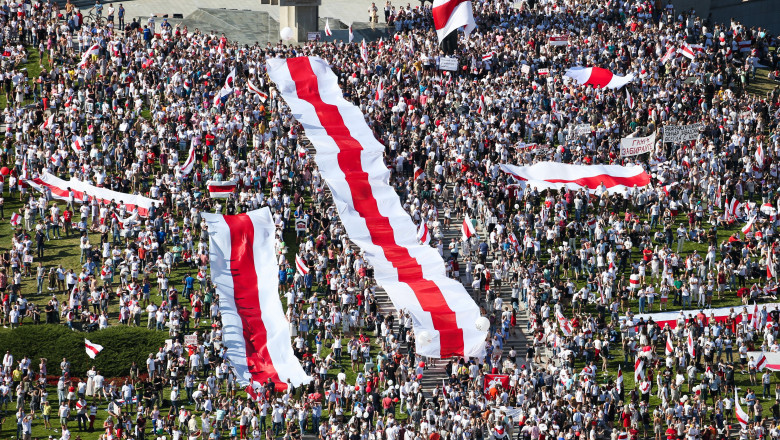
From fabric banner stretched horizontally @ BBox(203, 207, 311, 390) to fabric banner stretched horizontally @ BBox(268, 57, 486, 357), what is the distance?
3543 millimetres

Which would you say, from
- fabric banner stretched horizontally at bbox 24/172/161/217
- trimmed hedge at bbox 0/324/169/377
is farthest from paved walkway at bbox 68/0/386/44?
trimmed hedge at bbox 0/324/169/377

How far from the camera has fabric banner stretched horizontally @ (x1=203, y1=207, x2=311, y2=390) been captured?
51062 millimetres

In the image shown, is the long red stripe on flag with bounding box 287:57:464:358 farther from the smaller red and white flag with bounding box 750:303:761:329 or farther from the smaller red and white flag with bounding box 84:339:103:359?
the smaller red and white flag with bounding box 84:339:103:359

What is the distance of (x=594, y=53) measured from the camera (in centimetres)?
7225

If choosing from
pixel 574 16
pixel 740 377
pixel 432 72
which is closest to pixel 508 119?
pixel 432 72

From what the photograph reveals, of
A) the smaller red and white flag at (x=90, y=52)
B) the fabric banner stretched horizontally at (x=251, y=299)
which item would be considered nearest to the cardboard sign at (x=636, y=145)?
the fabric banner stretched horizontally at (x=251, y=299)

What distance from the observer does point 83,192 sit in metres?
60.2

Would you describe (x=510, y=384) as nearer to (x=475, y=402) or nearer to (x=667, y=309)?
(x=475, y=402)

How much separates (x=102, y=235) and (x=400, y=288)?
441 inches

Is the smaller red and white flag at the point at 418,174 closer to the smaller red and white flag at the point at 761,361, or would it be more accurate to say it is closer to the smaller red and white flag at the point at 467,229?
the smaller red and white flag at the point at 467,229

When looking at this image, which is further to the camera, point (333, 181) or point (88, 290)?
point (333, 181)

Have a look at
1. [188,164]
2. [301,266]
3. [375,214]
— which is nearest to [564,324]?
[301,266]

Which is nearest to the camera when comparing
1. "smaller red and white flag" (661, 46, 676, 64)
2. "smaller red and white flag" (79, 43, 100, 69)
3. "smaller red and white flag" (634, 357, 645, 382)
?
"smaller red and white flag" (634, 357, 645, 382)

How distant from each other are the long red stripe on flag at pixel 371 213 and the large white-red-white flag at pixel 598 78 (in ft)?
35.7
